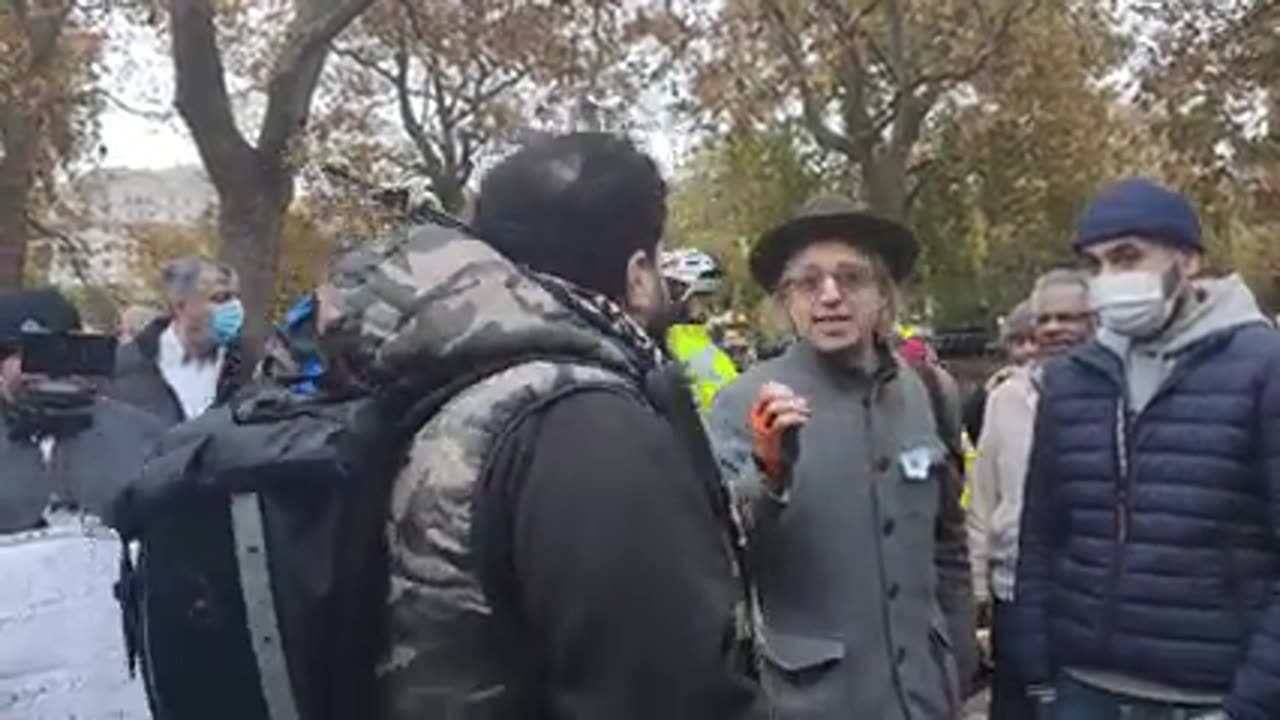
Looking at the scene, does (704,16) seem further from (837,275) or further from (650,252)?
(650,252)

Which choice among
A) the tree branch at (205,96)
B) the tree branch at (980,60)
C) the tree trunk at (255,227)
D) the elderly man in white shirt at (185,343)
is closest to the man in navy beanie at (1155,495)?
the elderly man in white shirt at (185,343)

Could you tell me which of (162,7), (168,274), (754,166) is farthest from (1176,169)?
(168,274)

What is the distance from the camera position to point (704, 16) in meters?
23.4

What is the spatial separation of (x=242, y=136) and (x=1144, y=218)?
445 inches

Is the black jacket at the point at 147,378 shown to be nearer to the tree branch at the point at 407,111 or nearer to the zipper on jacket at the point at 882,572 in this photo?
the zipper on jacket at the point at 882,572

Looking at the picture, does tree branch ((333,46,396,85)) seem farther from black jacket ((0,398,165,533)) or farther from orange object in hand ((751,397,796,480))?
orange object in hand ((751,397,796,480))

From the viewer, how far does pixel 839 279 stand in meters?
4.18

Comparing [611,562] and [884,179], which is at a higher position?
[884,179]

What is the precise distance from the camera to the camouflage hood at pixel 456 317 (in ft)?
8.10

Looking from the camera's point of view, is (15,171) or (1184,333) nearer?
(1184,333)

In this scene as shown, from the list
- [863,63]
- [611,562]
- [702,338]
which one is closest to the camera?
[611,562]

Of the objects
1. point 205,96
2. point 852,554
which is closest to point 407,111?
point 205,96

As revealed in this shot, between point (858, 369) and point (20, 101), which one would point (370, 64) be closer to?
point (20, 101)

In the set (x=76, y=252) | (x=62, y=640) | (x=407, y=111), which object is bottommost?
(x=62, y=640)
